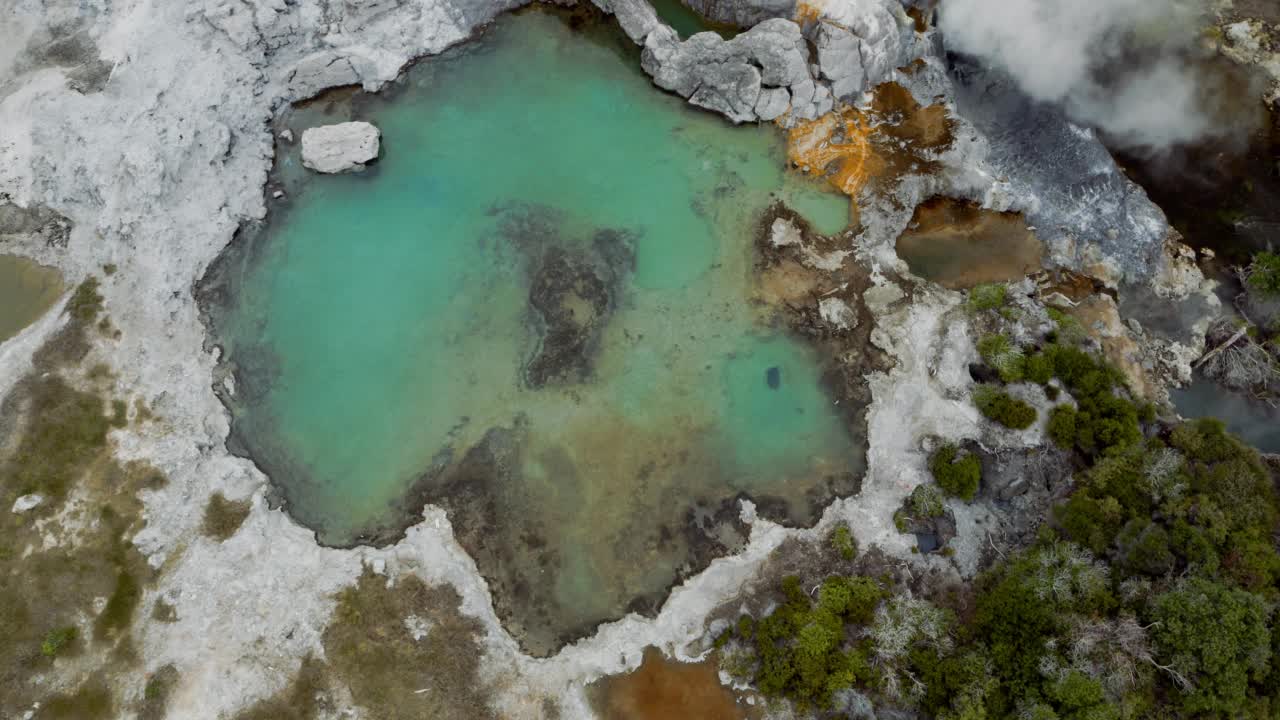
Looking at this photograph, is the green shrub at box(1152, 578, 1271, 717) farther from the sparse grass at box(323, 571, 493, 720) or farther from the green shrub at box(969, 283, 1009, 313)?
the sparse grass at box(323, 571, 493, 720)

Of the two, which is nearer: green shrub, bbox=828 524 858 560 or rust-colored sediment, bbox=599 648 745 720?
rust-colored sediment, bbox=599 648 745 720

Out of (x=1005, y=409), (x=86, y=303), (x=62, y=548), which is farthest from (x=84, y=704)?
(x=1005, y=409)

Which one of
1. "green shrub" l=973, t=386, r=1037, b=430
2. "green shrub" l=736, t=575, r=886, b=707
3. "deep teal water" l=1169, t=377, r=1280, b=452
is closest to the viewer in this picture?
"green shrub" l=736, t=575, r=886, b=707

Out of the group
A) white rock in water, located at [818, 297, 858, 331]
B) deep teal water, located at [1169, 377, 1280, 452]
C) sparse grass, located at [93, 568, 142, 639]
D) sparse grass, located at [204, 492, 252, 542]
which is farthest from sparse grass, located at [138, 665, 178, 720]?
deep teal water, located at [1169, 377, 1280, 452]

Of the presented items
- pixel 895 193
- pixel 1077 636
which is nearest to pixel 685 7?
pixel 895 193

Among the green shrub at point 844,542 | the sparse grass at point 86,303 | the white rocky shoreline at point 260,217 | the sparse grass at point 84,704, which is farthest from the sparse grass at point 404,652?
the sparse grass at point 86,303
